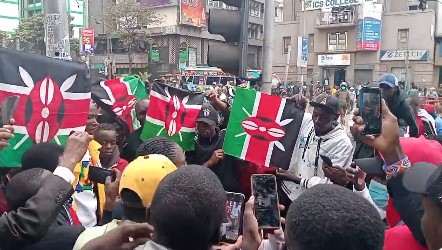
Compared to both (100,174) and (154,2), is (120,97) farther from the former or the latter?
(154,2)

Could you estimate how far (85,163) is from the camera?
12.8 feet

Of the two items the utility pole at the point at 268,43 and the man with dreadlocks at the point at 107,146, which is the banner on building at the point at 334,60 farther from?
the man with dreadlocks at the point at 107,146

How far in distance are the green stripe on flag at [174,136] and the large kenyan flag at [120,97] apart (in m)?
0.67

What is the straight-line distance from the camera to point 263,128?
4594 millimetres

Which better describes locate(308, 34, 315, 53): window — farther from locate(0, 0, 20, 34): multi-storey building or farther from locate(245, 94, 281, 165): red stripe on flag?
locate(245, 94, 281, 165): red stripe on flag

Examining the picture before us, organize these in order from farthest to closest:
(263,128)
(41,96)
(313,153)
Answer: (263,128), (313,153), (41,96)

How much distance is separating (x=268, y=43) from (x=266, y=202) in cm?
342

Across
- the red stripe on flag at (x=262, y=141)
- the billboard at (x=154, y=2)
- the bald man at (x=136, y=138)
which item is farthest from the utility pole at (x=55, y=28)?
the billboard at (x=154, y=2)

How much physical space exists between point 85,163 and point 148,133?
1.51 metres

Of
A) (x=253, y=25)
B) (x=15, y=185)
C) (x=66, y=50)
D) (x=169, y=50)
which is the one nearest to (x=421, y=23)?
(x=253, y=25)

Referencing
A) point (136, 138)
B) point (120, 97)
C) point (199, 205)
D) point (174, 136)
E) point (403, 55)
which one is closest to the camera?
point (199, 205)

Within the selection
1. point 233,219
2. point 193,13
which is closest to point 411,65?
point 193,13

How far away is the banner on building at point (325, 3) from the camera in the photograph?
41.4 m

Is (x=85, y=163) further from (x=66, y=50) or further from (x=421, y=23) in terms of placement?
(x=421, y=23)
